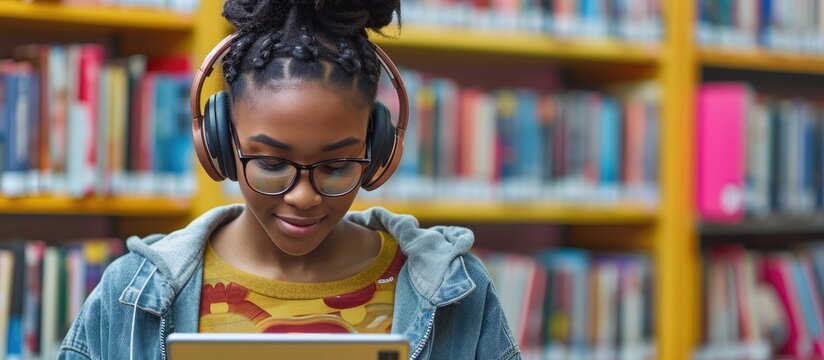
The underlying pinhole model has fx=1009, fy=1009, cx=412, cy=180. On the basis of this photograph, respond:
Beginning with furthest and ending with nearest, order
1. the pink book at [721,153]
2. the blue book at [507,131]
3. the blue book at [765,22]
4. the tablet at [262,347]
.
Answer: the blue book at [765,22] < the pink book at [721,153] < the blue book at [507,131] < the tablet at [262,347]

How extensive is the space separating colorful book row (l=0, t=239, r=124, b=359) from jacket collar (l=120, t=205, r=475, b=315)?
83 centimetres

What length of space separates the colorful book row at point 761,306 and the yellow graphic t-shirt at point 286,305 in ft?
5.10

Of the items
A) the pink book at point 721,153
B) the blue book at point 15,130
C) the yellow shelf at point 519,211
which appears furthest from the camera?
the pink book at point 721,153

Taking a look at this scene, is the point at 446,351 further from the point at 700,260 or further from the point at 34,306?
the point at 700,260

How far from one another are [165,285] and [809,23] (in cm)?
198

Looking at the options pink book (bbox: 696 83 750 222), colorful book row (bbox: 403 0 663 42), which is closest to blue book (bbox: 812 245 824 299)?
pink book (bbox: 696 83 750 222)

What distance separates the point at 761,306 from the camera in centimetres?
248

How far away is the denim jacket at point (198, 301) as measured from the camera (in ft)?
3.33

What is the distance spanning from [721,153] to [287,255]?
5.01ft

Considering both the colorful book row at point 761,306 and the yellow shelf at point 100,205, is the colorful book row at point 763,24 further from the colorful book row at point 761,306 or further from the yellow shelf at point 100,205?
the yellow shelf at point 100,205

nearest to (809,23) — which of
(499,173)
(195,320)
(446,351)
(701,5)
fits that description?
(701,5)

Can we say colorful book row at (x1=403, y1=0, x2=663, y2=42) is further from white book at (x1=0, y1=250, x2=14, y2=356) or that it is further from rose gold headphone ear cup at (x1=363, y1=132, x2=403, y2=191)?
rose gold headphone ear cup at (x1=363, y1=132, x2=403, y2=191)

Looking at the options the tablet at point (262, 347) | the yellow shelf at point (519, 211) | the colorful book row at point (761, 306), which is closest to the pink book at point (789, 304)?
the colorful book row at point (761, 306)

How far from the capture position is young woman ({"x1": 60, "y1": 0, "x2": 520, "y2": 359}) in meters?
0.95
